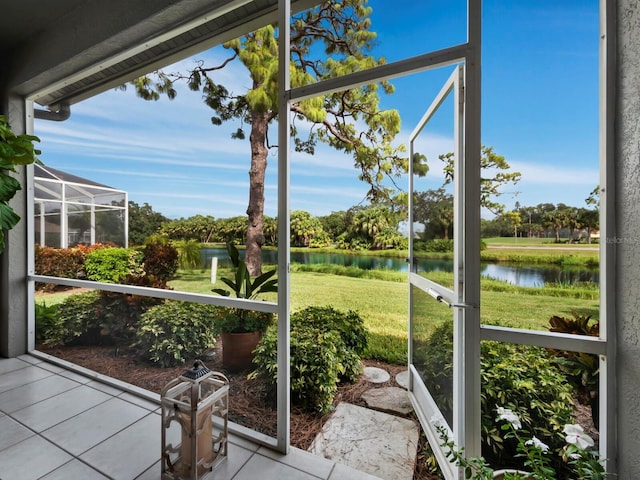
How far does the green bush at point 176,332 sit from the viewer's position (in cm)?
244

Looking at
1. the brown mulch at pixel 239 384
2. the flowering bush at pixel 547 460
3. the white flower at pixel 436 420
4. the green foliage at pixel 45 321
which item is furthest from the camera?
the green foliage at pixel 45 321

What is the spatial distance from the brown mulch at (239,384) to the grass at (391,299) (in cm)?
46

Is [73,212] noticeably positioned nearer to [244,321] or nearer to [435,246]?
[244,321]

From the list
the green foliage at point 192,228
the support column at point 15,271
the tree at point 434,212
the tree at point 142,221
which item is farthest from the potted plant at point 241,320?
the support column at point 15,271

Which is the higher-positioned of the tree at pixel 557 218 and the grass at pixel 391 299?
the tree at pixel 557 218

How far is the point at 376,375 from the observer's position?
A: 260cm

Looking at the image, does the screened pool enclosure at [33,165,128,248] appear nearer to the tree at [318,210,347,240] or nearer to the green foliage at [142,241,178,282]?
the green foliage at [142,241,178,282]

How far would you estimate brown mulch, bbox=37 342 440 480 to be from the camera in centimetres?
188

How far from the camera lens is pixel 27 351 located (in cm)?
295

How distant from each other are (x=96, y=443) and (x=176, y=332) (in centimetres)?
90

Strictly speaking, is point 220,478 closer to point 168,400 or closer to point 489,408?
point 168,400

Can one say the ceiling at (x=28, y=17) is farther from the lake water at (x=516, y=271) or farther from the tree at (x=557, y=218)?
the tree at (x=557, y=218)

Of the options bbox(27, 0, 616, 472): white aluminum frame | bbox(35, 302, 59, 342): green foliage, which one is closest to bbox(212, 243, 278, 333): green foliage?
bbox(27, 0, 616, 472): white aluminum frame

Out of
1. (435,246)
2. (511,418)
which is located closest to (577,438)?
(511,418)
